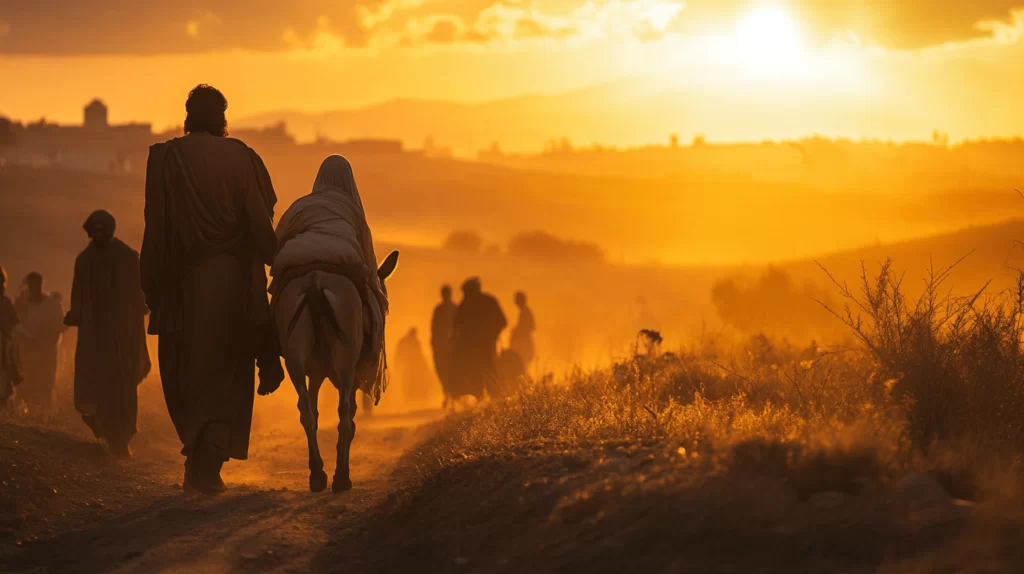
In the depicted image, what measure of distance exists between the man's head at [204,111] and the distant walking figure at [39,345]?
922 centimetres

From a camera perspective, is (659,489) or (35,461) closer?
(659,489)

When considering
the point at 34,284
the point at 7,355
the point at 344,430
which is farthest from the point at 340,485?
the point at 34,284

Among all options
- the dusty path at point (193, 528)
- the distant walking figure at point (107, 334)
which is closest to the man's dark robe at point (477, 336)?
the distant walking figure at point (107, 334)

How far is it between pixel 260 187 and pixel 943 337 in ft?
18.9

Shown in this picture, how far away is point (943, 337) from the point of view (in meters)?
10.0

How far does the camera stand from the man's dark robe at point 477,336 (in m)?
19.9

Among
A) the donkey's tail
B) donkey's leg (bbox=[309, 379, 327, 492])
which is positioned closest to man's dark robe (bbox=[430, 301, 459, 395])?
the donkey's tail

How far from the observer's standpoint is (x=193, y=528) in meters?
8.55

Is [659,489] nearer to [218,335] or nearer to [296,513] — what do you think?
[296,513]

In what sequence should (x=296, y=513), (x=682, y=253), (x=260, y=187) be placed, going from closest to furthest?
1. (x=296, y=513)
2. (x=260, y=187)
3. (x=682, y=253)

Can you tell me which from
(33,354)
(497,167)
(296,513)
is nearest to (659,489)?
(296,513)

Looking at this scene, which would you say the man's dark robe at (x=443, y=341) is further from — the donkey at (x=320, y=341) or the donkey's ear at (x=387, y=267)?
the donkey at (x=320, y=341)

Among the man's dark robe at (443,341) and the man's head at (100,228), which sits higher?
the man's head at (100,228)

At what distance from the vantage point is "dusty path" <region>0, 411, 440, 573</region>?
7750 mm
